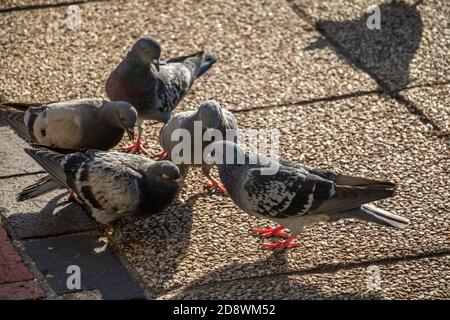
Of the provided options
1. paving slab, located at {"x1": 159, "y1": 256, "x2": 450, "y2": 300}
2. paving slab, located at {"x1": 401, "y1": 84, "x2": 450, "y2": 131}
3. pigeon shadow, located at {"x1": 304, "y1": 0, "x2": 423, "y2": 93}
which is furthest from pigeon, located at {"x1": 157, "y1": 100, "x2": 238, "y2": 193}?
pigeon shadow, located at {"x1": 304, "y1": 0, "x2": 423, "y2": 93}

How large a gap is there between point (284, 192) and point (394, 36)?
3.93 meters

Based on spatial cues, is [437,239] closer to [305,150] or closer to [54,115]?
[305,150]

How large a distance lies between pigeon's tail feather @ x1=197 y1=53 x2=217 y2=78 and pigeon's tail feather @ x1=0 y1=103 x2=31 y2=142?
5.58 ft

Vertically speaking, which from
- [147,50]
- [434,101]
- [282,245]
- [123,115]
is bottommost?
[282,245]

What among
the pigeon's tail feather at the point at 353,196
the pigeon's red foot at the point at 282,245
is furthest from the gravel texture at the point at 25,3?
the pigeon's tail feather at the point at 353,196

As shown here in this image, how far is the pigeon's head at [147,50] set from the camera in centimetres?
784

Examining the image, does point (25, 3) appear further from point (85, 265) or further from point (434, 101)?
point (85, 265)

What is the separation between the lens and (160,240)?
6598 millimetres

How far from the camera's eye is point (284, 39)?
9.64 metres

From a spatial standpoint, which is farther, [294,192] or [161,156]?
[161,156]

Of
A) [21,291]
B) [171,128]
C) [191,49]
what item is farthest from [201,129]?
[191,49]

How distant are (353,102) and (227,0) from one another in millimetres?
2562

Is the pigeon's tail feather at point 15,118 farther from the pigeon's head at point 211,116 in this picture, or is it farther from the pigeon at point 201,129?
the pigeon's head at point 211,116
